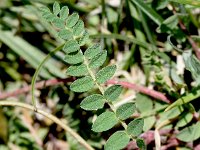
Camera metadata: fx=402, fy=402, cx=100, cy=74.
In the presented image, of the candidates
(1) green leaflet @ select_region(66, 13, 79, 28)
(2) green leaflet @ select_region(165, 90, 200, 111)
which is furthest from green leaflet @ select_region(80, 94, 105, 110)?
(2) green leaflet @ select_region(165, 90, 200, 111)

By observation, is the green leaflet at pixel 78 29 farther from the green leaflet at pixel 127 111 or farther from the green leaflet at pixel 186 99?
the green leaflet at pixel 186 99

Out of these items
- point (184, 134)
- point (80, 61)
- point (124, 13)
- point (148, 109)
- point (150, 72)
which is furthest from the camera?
point (124, 13)

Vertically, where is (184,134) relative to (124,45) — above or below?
below

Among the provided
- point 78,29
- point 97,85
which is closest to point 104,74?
point 97,85

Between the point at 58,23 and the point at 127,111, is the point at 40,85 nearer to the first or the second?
the point at 58,23

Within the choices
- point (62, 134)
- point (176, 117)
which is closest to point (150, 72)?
point (176, 117)

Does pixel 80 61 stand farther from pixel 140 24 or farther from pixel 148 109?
pixel 140 24
